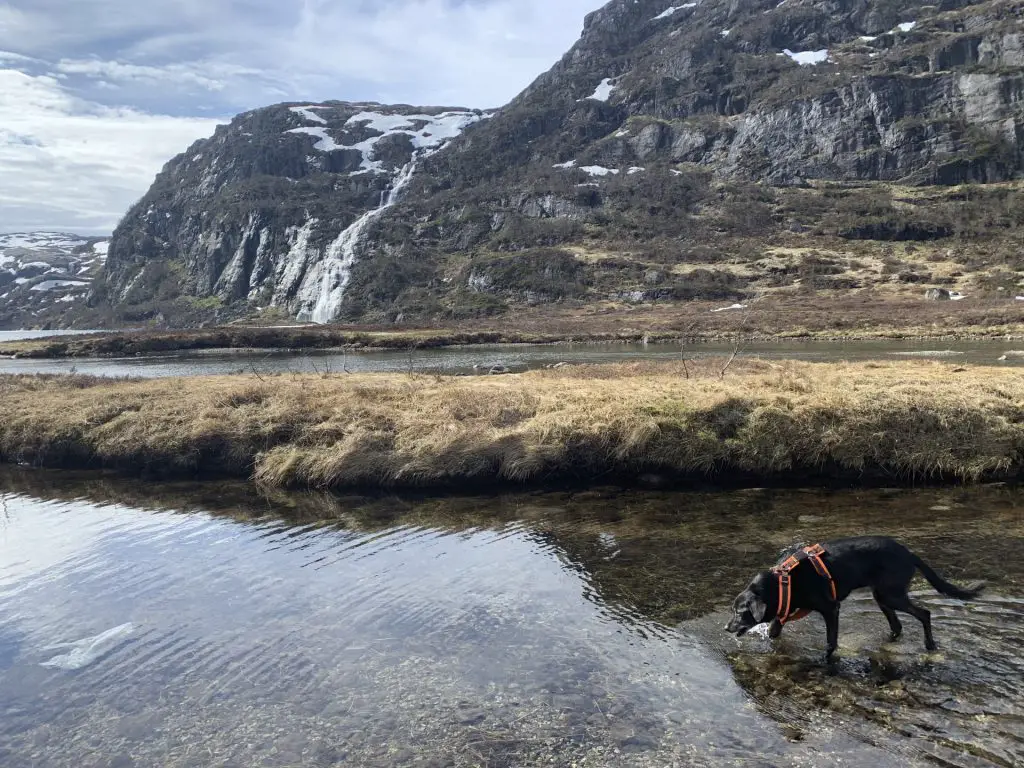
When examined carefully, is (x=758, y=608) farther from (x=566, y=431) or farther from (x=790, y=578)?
(x=566, y=431)

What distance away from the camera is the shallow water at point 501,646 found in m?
6.63

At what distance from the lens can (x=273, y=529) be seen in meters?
14.6

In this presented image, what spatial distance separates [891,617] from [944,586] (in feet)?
2.41

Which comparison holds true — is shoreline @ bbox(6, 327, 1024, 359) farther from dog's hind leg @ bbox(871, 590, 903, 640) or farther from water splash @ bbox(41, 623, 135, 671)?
water splash @ bbox(41, 623, 135, 671)

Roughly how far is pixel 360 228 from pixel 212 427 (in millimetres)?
181312

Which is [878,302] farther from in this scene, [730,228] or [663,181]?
[663,181]

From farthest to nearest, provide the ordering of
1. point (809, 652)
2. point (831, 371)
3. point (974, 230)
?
point (974, 230) < point (831, 371) < point (809, 652)

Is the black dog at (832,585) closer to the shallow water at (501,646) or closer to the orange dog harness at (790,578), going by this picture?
the orange dog harness at (790,578)

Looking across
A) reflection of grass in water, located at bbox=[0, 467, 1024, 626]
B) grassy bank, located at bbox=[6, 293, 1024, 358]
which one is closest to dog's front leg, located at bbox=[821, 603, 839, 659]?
reflection of grass in water, located at bbox=[0, 467, 1024, 626]

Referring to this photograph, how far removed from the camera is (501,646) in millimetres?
8617

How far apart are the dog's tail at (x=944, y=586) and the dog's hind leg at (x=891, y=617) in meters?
0.58

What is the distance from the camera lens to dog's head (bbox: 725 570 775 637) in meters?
7.79

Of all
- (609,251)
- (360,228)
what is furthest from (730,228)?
(360,228)

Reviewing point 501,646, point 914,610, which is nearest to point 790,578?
point 914,610
